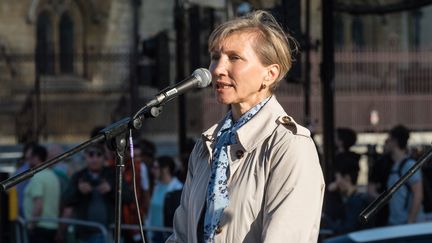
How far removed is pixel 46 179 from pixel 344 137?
3.51 m

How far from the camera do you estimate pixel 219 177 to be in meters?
4.34

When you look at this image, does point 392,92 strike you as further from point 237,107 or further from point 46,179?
point 237,107

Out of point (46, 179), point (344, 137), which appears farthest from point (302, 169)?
point (344, 137)

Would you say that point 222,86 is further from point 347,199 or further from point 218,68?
point 347,199

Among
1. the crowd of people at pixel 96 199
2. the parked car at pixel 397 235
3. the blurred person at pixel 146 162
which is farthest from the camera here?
the blurred person at pixel 146 162

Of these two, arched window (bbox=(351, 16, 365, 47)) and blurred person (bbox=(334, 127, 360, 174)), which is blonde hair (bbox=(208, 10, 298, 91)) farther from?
arched window (bbox=(351, 16, 365, 47))

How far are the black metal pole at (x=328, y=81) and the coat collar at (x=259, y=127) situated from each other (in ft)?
19.5

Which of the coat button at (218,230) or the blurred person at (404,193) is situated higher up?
the coat button at (218,230)

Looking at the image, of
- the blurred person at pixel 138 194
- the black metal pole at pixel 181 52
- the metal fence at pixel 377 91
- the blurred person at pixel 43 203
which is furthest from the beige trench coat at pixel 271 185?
the metal fence at pixel 377 91

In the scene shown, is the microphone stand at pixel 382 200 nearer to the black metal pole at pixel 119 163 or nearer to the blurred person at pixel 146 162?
the black metal pole at pixel 119 163

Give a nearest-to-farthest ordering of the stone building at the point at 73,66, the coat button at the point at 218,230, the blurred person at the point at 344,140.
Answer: the coat button at the point at 218,230, the blurred person at the point at 344,140, the stone building at the point at 73,66

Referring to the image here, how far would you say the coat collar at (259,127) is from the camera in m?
4.33

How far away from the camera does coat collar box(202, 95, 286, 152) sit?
4332 mm

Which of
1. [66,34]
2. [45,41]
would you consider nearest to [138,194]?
[45,41]
